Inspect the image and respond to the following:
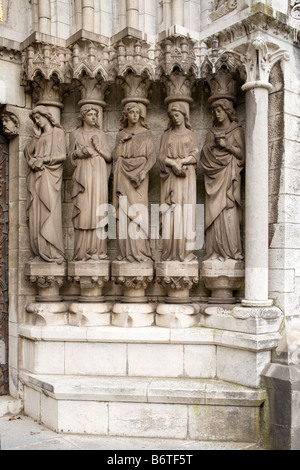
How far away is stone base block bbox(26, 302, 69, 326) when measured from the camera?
515cm

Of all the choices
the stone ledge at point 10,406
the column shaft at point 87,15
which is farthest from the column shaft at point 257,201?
the stone ledge at point 10,406

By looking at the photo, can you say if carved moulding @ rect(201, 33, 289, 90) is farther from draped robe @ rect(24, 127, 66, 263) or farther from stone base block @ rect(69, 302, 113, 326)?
stone base block @ rect(69, 302, 113, 326)

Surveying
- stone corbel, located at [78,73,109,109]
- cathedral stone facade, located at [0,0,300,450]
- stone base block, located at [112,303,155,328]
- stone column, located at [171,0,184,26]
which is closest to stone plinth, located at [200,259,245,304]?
cathedral stone facade, located at [0,0,300,450]

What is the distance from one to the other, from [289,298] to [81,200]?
234 cm

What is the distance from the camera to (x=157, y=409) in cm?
459

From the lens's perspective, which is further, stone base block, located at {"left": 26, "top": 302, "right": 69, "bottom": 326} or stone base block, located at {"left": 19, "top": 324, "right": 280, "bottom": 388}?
stone base block, located at {"left": 26, "top": 302, "right": 69, "bottom": 326}

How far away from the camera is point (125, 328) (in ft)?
16.3

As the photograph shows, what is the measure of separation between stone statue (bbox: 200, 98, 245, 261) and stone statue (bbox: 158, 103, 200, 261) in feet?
0.58

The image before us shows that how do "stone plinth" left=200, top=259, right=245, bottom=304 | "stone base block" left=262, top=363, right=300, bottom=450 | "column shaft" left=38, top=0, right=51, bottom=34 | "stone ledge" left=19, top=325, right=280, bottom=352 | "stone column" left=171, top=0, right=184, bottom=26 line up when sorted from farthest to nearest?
"column shaft" left=38, top=0, right=51, bottom=34
"stone column" left=171, top=0, right=184, bottom=26
"stone plinth" left=200, top=259, right=245, bottom=304
"stone ledge" left=19, top=325, right=280, bottom=352
"stone base block" left=262, top=363, right=300, bottom=450

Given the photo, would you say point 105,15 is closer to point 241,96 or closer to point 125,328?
point 241,96

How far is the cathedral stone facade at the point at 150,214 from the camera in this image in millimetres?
4613

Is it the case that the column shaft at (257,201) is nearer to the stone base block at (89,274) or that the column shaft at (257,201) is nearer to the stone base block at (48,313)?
the stone base block at (89,274)
